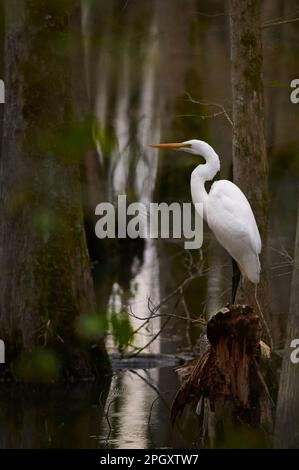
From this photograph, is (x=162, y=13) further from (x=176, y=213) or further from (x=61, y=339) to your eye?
(x=61, y=339)

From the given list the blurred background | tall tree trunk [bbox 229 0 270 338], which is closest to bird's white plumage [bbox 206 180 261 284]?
the blurred background

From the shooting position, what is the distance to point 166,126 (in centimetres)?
1819

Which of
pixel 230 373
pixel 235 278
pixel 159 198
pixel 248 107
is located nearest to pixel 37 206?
pixel 248 107

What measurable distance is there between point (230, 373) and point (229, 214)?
3.66 feet

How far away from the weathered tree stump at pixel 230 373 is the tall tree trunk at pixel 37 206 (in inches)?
110

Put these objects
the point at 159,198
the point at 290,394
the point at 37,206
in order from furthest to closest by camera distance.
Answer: the point at 159,198, the point at 37,206, the point at 290,394

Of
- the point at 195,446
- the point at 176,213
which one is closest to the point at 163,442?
the point at 195,446

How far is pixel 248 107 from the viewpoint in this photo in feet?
25.1

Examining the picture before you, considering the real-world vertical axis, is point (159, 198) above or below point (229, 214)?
above

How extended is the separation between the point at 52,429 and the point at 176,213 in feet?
18.8

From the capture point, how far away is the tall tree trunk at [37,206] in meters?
8.74

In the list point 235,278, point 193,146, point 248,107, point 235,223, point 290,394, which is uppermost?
point 248,107

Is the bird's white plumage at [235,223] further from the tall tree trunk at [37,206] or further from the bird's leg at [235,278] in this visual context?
the tall tree trunk at [37,206]

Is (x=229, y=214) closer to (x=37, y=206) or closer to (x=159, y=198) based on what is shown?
(x=37, y=206)
